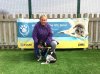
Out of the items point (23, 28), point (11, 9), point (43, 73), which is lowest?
point (43, 73)

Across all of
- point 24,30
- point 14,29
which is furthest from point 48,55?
point 14,29

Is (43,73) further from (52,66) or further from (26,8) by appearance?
(26,8)

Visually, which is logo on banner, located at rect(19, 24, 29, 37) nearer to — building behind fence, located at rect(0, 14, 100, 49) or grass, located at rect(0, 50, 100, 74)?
building behind fence, located at rect(0, 14, 100, 49)

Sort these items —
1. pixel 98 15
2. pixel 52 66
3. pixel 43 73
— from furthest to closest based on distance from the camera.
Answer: pixel 98 15, pixel 52 66, pixel 43 73

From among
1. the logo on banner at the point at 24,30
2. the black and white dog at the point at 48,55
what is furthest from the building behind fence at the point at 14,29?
the black and white dog at the point at 48,55

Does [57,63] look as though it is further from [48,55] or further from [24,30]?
[24,30]

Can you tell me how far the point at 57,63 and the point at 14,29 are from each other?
2.87 m

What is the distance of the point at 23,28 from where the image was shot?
34.8 feet

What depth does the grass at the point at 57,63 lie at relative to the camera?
7816 millimetres

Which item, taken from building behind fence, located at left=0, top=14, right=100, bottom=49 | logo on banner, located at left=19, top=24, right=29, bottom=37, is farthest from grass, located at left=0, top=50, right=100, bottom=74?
logo on banner, located at left=19, top=24, right=29, bottom=37

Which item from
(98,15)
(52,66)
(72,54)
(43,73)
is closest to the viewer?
(43,73)

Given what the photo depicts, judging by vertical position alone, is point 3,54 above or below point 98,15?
below

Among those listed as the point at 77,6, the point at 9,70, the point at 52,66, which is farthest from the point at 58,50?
the point at 9,70

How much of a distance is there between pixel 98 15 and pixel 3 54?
349 cm
